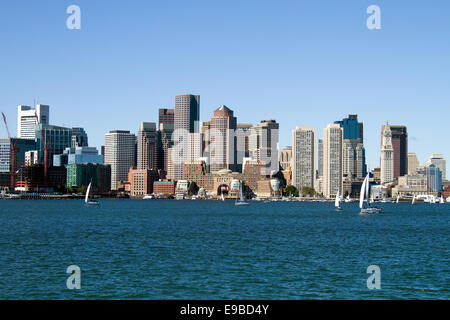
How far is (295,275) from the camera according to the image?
3875cm

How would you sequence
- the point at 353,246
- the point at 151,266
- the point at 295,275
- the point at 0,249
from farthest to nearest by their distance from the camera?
the point at 353,246, the point at 0,249, the point at 151,266, the point at 295,275

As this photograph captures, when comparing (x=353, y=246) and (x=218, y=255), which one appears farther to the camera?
(x=353, y=246)

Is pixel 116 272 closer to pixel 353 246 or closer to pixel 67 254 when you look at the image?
pixel 67 254
